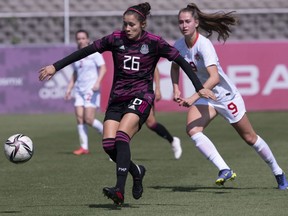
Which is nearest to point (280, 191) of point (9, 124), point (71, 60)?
point (71, 60)

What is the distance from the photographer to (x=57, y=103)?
22891 millimetres

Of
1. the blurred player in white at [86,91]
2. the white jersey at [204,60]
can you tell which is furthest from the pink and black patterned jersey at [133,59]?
the blurred player in white at [86,91]

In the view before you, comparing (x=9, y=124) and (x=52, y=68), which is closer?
(x=52, y=68)

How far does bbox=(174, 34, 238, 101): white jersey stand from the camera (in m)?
9.64

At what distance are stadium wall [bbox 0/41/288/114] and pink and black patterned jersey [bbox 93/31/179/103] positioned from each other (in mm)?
13506

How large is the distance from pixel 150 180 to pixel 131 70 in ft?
8.49

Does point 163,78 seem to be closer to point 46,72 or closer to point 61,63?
point 61,63

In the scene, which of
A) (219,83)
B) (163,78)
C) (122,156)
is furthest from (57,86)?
(122,156)

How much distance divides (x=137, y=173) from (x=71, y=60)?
136cm

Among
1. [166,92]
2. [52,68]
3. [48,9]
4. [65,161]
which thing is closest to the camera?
[52,68]

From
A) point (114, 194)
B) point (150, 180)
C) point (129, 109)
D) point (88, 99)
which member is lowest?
point (150, 180)

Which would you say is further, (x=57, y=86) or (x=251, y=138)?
(x=57, y=86)

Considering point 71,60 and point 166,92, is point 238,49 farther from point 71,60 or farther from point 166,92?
point 71,60

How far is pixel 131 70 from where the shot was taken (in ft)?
28.5
